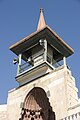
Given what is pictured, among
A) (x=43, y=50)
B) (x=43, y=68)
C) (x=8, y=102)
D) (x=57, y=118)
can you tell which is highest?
(x=43, y=50)

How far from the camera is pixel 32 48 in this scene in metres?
18.9

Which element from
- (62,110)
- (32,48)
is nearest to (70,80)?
(62,110)

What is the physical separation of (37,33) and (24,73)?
2.13 metres

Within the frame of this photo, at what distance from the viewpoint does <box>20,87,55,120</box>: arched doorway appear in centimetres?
1636

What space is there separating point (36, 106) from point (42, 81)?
4.35ft

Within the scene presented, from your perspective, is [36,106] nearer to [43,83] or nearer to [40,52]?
[43,83]

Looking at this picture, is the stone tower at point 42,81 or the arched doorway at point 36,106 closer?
the stone tower at point 42,81

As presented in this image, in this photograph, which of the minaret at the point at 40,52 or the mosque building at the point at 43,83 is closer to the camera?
the mosque building at the point at 43,83

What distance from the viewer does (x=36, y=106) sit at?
663 inches

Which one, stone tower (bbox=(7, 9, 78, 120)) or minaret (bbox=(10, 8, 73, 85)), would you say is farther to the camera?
minaret (bbox=(10, 8, 73, 85))

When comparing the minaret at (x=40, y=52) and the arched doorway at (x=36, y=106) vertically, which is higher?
the minaret at (x=40, y=52)

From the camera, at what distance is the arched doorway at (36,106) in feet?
53.7

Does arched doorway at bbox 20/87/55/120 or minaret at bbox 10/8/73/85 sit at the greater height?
minaret at bbox 10/8/73/85

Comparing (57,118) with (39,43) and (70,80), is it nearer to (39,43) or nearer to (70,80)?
(70,80)
